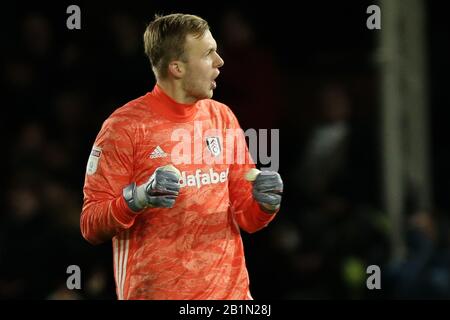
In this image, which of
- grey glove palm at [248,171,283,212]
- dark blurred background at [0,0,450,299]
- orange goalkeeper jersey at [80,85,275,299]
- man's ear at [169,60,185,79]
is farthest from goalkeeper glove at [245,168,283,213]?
dark blurred background at [0,0,450,299]

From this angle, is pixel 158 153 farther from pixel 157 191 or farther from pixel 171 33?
pixel 171 33

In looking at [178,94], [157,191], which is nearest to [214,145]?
[178,94]

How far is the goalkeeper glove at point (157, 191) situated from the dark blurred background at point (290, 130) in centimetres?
267

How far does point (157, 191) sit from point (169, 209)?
0.87 feet

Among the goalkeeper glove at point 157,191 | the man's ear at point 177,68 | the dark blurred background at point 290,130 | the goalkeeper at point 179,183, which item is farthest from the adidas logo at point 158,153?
the dark blurred background at point 290,130

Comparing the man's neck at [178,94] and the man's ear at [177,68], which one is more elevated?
the man's ear at [177,68]

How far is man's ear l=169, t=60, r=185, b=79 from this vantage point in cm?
400

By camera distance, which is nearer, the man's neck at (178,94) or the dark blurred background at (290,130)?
the man's neck at (178,94)

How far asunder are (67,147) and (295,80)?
194 centimetres

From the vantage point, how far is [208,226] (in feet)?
13.2

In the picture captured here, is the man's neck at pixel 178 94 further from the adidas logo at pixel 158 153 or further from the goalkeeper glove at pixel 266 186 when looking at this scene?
the goalkeeper glove at pixel 266 186

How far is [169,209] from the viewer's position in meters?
3.98

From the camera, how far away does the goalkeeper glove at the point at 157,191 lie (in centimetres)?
373

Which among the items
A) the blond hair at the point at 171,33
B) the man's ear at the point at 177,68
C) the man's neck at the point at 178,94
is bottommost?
the man's neck at the point at 178,94
